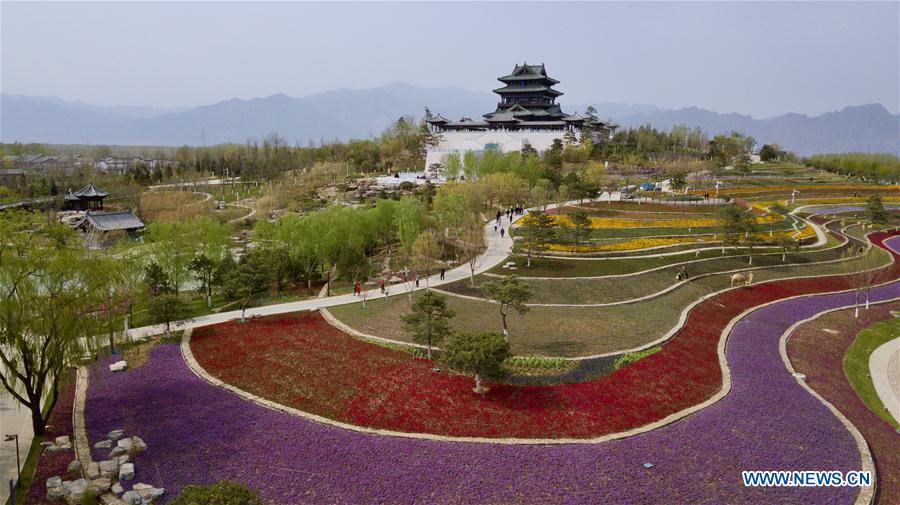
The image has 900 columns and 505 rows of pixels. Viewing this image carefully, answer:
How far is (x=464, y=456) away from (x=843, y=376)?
17142 millimetres

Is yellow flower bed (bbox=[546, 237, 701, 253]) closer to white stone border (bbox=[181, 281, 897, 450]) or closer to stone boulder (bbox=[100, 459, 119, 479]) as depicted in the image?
white stone border (bbox=[181, 281, 897, 450])

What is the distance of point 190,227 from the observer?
114 ft

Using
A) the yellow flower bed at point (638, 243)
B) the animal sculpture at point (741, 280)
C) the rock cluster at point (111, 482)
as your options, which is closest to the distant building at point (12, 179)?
the yellow flower bed at point (638, 243)

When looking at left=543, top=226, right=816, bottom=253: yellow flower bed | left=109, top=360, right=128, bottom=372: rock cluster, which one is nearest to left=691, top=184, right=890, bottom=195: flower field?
left=543, top=226, right=816, bottom=253: yellow flower bed

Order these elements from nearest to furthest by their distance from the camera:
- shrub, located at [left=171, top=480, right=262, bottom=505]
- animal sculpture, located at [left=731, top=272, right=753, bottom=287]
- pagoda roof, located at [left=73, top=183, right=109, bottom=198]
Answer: shrub, located at [left=171, top=480, right=262, bottom=505] → animal sculpture, located at [left=731, top=272, right=753, bottom=287] → pagoda roof, located at [left=73, top=183, right=109, bottom=198]

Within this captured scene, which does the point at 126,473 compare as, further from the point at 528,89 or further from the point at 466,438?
the point at 528,89

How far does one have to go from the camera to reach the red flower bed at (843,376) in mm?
15781

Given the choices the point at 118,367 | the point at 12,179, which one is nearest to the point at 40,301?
the point at 118,367

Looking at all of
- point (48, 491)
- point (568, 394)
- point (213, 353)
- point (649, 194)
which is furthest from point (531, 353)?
point (649, 194)

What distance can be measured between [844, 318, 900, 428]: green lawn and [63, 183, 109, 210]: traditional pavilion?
6854 centimetres

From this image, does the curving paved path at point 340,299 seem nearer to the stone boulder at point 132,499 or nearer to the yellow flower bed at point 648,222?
the yellow flower bed at point 648,222

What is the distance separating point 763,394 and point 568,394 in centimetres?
660

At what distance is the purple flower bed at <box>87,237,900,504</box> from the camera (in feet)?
45.2

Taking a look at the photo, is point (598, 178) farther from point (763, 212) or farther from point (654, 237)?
point (654, 237)
